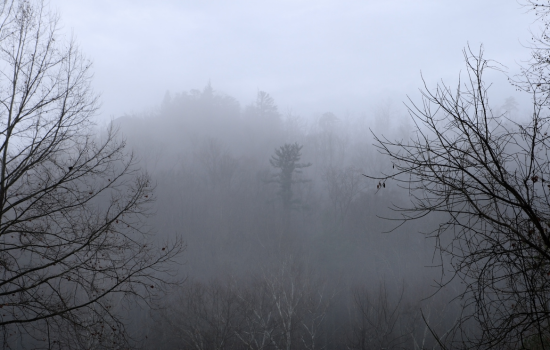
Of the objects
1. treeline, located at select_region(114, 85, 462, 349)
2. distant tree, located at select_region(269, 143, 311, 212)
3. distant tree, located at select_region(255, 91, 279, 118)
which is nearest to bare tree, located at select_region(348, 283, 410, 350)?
treeline, located at select_region(114, 85, 462, 349)

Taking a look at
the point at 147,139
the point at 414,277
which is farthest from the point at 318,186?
the point at 147,139

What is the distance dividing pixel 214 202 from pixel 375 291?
792 inches

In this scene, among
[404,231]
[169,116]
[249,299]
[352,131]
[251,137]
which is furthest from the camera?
[352,131]

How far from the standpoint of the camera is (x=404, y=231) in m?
34.1

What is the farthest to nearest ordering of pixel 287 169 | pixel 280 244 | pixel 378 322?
pixel 287 169, pixel 280 244, pixel 378 322

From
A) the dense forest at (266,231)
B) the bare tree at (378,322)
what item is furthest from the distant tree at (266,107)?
the bare tree at (378,322)

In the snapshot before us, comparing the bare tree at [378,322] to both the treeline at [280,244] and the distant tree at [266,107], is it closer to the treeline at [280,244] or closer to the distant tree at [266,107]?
the treeline at [280,244]

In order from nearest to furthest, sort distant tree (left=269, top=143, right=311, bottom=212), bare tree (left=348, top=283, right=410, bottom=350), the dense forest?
the dense forest
bare tree (left=348, top=283, right=410, bottom=350)
distant tree (left=269, top=143, right=311, bottom=212)

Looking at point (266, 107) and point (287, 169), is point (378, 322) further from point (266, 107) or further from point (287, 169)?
point (266, 107)

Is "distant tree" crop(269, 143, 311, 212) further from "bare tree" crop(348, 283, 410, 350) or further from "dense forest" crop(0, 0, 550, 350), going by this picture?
"bare tree" crop(348, 283, 410, 350)

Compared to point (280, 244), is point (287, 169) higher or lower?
higher

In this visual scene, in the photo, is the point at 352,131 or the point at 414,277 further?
the point at 352,131

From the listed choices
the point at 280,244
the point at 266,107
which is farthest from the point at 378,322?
the point at 266,107

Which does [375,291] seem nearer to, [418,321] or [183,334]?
[418,321]
